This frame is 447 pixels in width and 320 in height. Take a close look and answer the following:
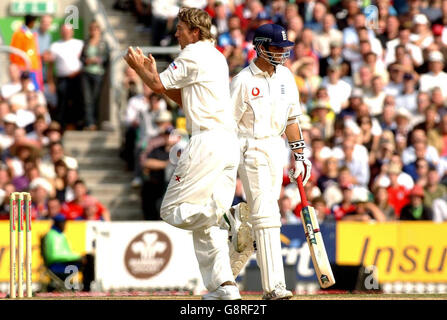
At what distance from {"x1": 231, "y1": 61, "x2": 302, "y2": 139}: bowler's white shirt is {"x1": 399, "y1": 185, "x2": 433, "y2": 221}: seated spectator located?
7.72 m

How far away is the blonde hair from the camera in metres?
11.7

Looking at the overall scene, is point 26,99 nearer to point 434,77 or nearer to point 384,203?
point 384,203

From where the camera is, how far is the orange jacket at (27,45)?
22.3 m

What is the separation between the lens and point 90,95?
21875mm

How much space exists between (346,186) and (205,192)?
8.34m

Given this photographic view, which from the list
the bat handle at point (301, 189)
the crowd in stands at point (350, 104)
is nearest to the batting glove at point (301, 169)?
the bat handle at point (301, 189)

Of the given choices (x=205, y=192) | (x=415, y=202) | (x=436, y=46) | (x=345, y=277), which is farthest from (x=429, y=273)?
(x=205, y=192)

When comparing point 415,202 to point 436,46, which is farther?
point 436,46

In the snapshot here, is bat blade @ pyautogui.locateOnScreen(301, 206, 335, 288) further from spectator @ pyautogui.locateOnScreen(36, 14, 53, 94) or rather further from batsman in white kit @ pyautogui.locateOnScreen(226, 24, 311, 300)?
spectator @ pyautogui.locateOnScreen(36, 14, 53, 94)

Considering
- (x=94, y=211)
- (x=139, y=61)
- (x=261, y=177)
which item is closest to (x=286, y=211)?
(x=94, y=211)

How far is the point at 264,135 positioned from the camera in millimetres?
12359
